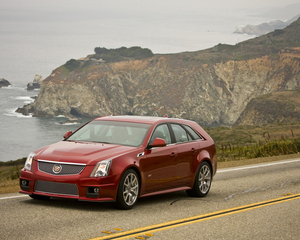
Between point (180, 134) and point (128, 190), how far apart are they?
7.03 feet

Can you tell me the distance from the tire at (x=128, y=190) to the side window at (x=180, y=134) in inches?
65.7

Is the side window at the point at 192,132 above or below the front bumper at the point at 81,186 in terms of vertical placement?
above

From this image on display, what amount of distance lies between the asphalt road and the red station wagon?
28 cm

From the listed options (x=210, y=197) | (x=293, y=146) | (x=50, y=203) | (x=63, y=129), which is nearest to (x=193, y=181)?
(x=210, y=197)

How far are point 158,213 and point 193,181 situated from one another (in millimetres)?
1885

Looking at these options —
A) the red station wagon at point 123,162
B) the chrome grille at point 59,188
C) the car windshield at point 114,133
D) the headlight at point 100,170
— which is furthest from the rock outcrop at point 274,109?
the chrome grille at point 59,188

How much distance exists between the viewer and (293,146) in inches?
859

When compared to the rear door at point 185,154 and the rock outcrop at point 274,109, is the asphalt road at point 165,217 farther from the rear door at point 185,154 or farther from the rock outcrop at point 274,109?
the rock outcrop at point 274,109

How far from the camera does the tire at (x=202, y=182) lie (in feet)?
30.3

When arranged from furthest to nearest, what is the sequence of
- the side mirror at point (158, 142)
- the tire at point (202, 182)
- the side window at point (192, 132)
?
the side window at point (192, 132), the tire at point (202, 182), the side mirror at point (158, 142)

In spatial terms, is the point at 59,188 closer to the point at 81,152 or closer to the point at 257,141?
the point at 81,152

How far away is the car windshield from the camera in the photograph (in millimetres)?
8183

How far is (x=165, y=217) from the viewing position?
715 centimetres

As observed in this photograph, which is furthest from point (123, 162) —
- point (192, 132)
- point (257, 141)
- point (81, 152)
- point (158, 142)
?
point (257, 141)
